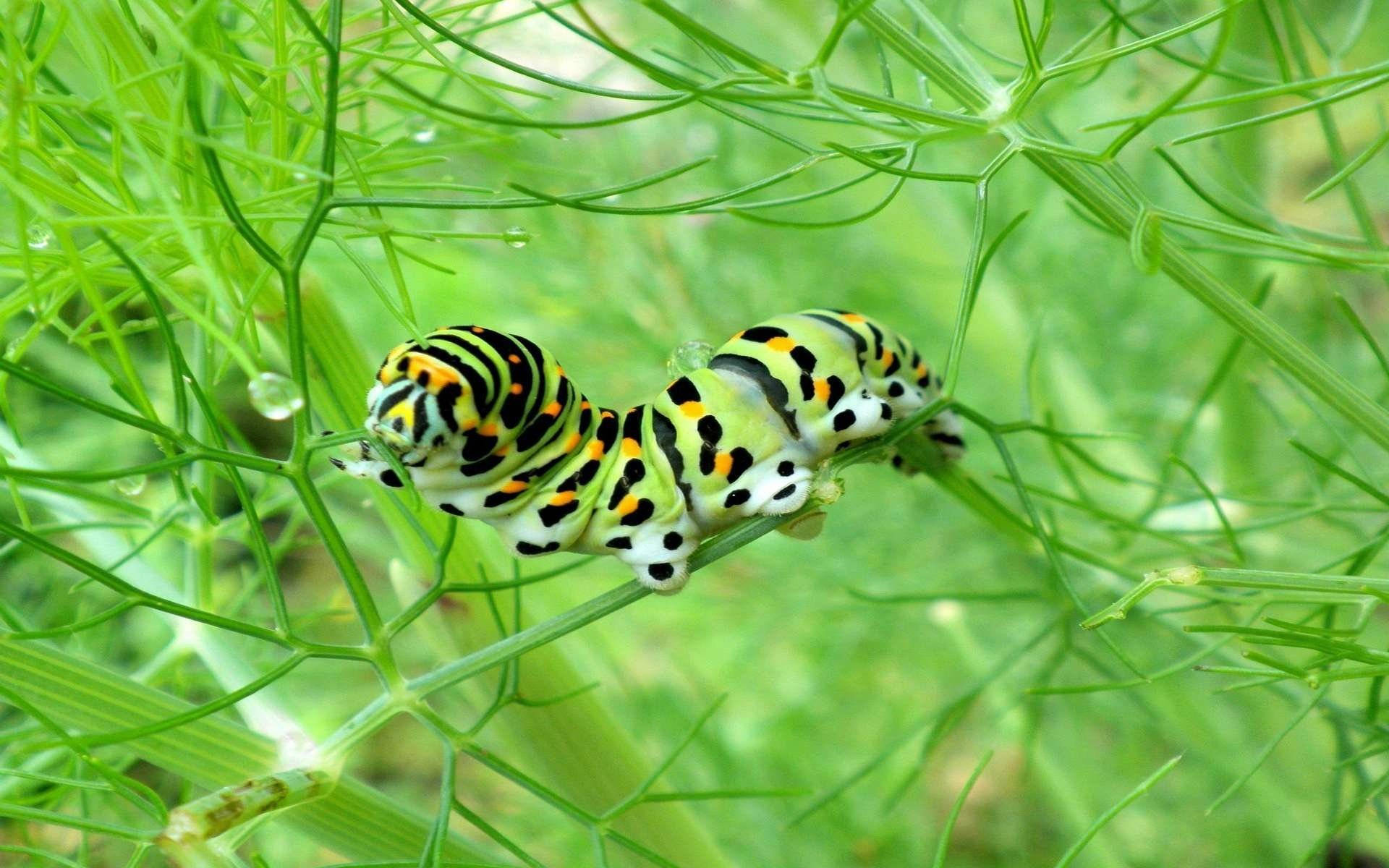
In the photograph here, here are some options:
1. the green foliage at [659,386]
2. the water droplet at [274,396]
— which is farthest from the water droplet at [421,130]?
the water droplet at [274,396]

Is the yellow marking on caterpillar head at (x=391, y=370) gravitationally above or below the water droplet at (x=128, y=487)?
below

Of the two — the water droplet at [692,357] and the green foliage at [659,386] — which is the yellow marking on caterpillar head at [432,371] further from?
the water droplet at [692,357]

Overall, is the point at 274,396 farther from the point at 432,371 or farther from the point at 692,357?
the point at 692,357

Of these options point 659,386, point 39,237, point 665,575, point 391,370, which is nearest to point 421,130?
point 39,237

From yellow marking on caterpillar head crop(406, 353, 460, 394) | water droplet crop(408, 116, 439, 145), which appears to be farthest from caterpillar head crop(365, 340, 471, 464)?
water droplet crop(408, 116, 439, 145)

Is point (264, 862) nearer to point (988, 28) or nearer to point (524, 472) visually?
point (524, 472)

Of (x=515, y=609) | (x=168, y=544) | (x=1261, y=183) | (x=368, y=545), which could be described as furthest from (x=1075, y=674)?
(x=168, y=544)
